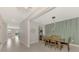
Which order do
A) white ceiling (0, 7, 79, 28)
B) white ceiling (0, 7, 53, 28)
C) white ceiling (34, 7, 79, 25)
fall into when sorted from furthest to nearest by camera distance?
white ceiling (34, 7, 79, 25) → white ceiling (0, 7, 79, 28) → white ceiling (0, 7, 53, 28)

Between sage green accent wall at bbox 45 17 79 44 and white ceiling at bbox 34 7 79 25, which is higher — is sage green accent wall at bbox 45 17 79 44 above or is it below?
below

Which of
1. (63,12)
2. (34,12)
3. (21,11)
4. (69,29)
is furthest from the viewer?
(69,29)

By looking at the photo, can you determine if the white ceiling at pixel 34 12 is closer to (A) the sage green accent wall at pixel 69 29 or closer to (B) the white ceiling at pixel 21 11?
(B) the white ceiling at pixel 21 11

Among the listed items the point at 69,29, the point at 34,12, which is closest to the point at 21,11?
the point at 34,12

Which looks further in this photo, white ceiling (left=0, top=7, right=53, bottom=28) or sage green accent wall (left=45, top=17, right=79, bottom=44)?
sage green accent wall (left=45, top=17, right=79, bottom=44)

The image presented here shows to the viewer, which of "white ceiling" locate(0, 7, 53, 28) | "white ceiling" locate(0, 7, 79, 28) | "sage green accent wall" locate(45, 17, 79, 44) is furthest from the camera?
"sage green accent wall" locate(45, 17, 79, 44)

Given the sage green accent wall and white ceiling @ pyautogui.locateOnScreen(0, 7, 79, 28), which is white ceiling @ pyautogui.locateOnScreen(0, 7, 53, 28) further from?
the sage green accent wall

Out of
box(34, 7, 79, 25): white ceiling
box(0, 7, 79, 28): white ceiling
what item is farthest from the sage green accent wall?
box(0, 7, 79, 28): white ceiling

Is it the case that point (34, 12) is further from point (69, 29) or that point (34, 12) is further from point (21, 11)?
point (69, 29)

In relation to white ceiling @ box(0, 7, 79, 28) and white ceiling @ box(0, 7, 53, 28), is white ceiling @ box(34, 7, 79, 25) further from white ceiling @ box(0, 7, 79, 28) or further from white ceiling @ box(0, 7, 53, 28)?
white ceiling @ box(0, 7, 53, 28)

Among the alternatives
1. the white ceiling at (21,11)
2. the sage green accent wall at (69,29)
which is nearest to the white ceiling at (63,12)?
the sage green accent wall at (69,29)

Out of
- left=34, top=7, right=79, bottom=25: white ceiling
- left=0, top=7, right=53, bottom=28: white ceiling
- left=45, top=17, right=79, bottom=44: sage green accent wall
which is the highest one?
left=34, top=7, right=79, bottom=25: white ceiling

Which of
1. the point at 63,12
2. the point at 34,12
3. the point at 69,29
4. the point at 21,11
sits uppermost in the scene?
the point at 63,12
